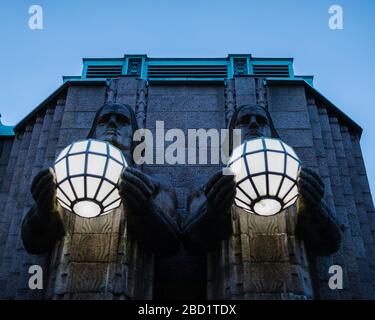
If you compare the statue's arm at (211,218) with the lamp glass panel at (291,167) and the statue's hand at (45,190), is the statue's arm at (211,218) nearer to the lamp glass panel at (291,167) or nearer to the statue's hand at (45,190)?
the lamp glass panel at (291,167)

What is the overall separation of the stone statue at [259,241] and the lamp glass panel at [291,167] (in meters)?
0.26

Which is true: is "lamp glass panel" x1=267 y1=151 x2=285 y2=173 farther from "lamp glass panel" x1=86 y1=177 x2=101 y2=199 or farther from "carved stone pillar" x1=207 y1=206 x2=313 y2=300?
"lamp glass panel" x1=86 y1=177 x2=101 y2=199

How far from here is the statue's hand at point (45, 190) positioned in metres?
8.48

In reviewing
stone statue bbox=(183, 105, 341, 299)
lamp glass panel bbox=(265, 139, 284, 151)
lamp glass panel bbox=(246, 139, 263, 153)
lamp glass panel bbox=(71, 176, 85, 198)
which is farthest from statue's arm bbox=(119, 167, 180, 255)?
lamp glass panel bbox=(265, 139, 284, 151)

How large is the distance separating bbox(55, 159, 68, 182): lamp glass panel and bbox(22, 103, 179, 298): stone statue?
0.33m

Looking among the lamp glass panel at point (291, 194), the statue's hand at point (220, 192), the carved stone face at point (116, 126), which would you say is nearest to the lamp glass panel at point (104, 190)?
the statue's hand at point (220, 192)

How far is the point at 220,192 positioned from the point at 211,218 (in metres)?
0.84

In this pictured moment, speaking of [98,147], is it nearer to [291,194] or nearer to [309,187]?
[291,194]

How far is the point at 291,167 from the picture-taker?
7969mm

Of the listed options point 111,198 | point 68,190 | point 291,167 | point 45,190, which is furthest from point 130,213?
point 291,167

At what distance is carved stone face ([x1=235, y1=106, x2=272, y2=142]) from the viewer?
35.3 feet

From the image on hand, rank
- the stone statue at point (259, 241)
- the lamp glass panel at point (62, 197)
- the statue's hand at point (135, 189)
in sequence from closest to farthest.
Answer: the lamp glass panel at point (62, 197), the statue's hand at point (135, 189), the stone statue at point (259, 241)

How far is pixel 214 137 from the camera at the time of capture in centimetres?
1272
